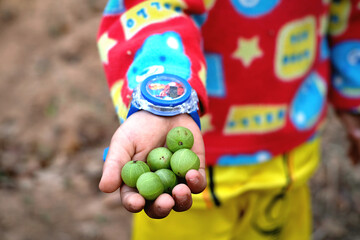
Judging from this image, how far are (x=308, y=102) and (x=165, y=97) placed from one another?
2.49ft

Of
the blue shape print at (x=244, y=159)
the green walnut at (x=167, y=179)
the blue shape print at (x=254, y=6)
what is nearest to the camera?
the green walnut at (x=167, y=179)

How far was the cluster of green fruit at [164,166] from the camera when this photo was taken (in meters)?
0.93

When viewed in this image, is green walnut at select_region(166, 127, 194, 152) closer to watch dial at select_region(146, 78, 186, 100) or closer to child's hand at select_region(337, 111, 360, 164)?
watch dial at select_region(146, 78, 186, 100)

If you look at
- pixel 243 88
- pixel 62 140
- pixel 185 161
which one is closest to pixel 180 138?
pixel 185 161

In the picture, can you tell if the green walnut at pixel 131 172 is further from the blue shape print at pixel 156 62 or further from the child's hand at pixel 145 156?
the blue shape print at pixel 156 62

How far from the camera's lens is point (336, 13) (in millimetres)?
1681

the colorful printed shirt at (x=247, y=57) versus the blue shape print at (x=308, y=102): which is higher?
the colorful printed shirt at (x=247, y=57)

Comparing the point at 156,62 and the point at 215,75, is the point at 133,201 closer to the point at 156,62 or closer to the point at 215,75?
the point at 156,62

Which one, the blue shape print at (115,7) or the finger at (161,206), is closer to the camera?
the finger at (161,206)

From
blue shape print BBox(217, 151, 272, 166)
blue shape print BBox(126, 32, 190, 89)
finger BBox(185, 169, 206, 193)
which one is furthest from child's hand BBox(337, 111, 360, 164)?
finger BBox(185, 169, 206, 193)

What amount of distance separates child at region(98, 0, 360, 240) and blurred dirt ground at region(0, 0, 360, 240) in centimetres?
120

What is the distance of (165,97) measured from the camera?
3.39 ft

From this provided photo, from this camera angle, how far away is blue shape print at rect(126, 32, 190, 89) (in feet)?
3.50

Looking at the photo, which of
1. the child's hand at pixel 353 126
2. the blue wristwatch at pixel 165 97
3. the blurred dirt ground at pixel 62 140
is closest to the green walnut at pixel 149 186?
the blue wristwatch at pixel 165 97
